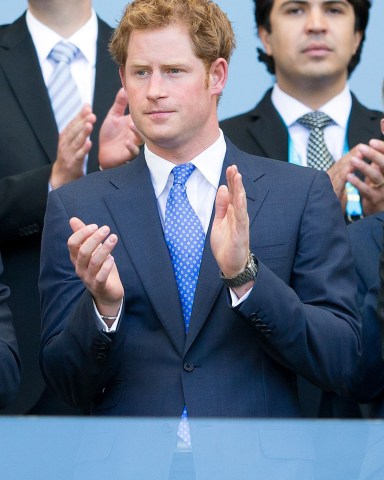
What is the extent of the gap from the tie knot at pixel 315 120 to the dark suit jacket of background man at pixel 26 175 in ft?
1.97

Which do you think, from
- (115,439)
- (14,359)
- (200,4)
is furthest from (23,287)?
(115,439)

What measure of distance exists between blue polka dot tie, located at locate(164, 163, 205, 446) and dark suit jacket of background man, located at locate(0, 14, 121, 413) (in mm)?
695

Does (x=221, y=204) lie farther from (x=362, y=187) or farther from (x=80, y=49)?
(x=80, y=49)

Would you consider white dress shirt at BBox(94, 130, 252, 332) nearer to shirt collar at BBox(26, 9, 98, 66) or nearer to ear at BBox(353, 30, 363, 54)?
shirt collar at BBox(26, 9, 98, 66)

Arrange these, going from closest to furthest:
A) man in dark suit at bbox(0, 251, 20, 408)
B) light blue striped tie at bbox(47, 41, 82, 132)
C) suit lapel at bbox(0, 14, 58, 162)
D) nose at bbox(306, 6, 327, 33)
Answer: man in dark suit at bbox(0, 251, 20, 408) → suit lapel at bbox(0, 14, 58, 162) → light blue striped tie at bbox(47, 41, 82, 132) → nose at bbox(306, 6, 327, 33)

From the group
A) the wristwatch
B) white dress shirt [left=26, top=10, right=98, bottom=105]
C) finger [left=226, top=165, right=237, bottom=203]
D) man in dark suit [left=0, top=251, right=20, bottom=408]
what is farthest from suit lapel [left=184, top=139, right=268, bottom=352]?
white dress shirt [left=26, top=10, right=98, bottom=105]

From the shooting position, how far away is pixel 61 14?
393 cm

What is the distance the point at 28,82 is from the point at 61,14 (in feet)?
0.92

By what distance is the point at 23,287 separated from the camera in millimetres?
3646

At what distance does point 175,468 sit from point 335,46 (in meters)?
2.28

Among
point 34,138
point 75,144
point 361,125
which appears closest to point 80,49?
point 34,138

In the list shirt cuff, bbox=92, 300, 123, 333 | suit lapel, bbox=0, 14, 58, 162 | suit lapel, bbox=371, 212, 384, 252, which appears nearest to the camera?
shirt cuff, bbox=92, 300, 123, 333

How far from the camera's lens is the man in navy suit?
9.07ft

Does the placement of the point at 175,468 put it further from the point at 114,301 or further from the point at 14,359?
→ the point at 14,359
